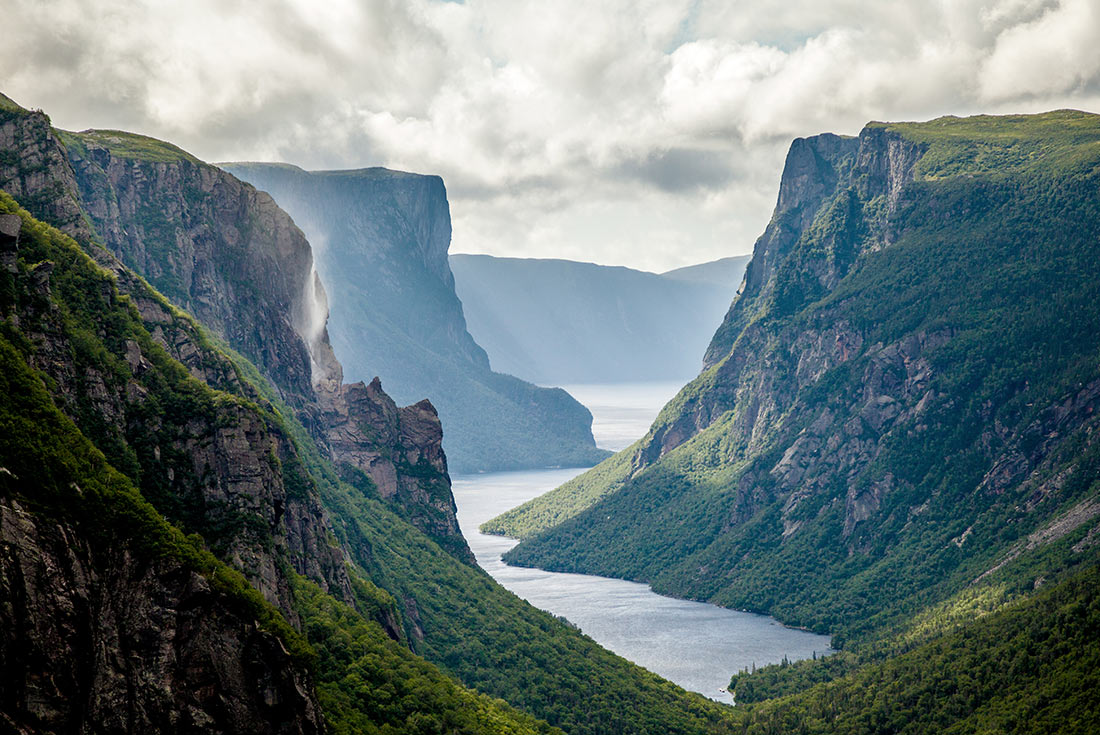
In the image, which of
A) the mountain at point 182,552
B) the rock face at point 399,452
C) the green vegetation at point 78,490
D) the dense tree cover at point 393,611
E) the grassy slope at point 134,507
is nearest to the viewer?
the mountain at point 182,552

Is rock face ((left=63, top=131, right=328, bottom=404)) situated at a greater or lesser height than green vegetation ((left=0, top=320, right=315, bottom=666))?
greater

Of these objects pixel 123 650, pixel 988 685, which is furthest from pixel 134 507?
pixel 988 685

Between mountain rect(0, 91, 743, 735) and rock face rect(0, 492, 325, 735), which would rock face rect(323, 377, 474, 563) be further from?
rock face rect(0, 492, 325, 735)

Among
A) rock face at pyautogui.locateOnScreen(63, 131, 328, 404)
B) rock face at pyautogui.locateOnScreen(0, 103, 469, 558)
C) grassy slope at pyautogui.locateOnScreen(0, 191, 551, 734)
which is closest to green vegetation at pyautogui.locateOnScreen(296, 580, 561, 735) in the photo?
grassy slope at pyautogui.locateOnScreen(0, 191, 551, 734)

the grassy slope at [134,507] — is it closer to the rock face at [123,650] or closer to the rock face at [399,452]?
the rock face at [123,650]

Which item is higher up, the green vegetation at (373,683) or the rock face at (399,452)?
the rock face at (399,452)

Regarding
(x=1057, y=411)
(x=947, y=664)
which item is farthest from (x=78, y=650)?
(x=1057, y=411)

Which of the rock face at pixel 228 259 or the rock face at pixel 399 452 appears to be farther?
the rock face at pixel 399 452

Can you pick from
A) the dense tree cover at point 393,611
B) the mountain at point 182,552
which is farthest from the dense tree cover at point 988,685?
the mountain at point 182,552

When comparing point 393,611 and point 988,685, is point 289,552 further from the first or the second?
point 988,685
